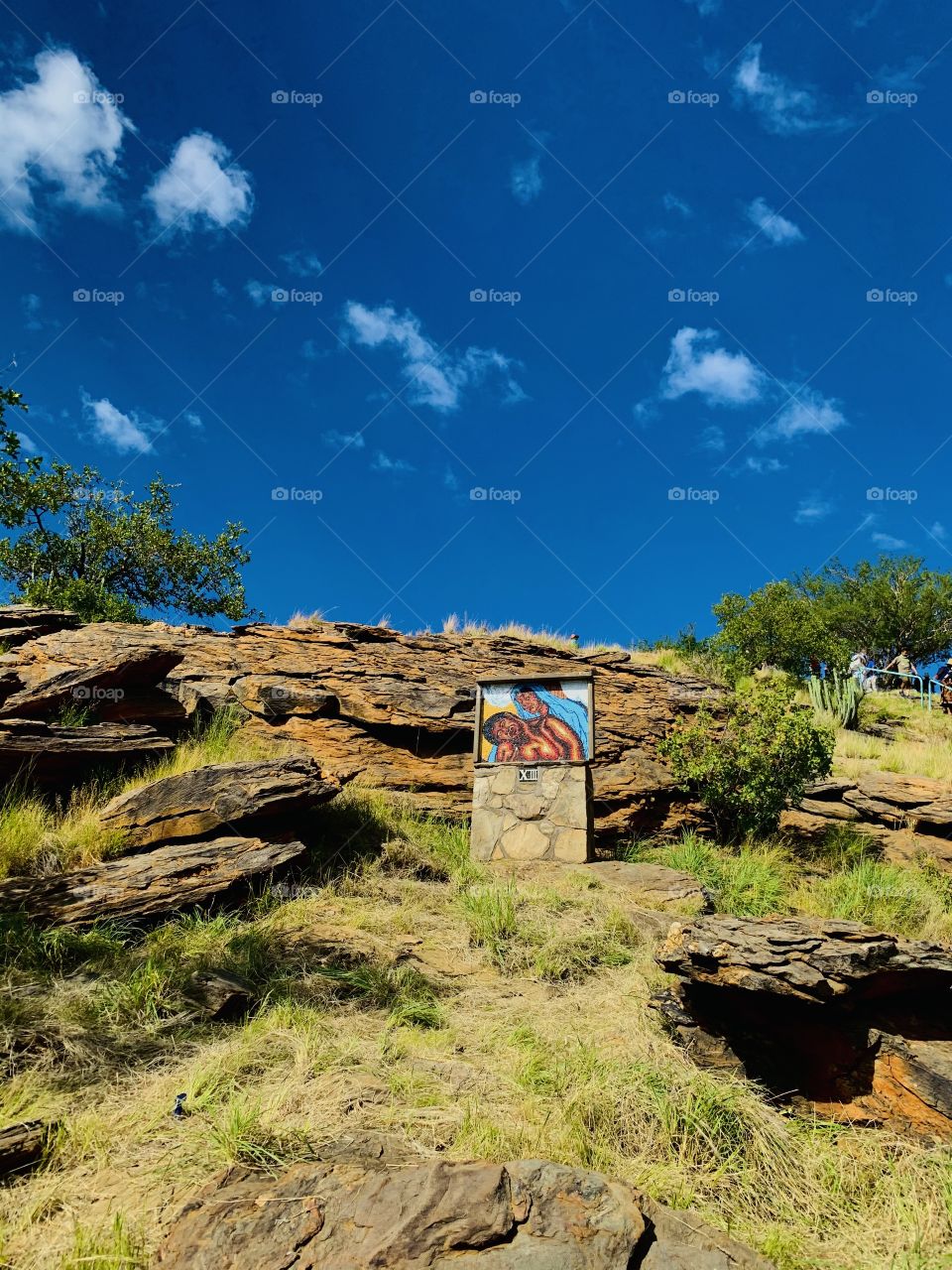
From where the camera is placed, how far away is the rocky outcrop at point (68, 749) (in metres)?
8.62

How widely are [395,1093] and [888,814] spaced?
10656 mm

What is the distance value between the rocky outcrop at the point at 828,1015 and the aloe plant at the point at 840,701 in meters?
16.6

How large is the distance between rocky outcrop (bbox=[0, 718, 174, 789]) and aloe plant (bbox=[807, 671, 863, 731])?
17.5 m

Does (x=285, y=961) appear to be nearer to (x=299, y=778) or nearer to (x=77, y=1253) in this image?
(x=299, y=778)

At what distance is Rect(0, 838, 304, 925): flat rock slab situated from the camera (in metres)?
6.42

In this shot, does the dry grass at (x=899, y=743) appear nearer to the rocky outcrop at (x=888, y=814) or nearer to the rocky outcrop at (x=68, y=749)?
the rocky outcrop at (x=888, y=814)

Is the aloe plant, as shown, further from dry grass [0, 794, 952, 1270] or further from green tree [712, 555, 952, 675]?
dry grass [0, 794, 952, 1270]

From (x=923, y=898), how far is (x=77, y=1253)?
963 centimetres

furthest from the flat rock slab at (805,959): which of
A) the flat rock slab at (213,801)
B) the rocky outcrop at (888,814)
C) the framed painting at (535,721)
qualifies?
the rocky outcrop at (888,814)

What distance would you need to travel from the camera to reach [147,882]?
7.04 meters

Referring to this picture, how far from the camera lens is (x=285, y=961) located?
6.41 m

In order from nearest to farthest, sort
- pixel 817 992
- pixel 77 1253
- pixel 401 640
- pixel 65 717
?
pixel 77 1253
pixel 817 992
pixel 65 717
pixel 401 640

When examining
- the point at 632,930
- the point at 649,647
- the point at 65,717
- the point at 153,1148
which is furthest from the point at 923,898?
the point at 649,647

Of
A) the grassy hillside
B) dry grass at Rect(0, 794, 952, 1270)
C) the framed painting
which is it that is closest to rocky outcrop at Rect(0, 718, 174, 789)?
the grassy hillside
